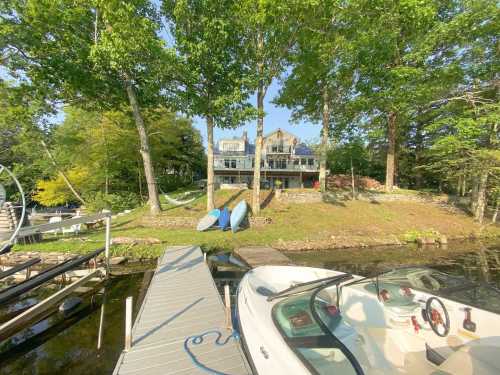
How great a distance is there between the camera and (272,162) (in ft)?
94.5

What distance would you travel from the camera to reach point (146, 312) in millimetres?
4266

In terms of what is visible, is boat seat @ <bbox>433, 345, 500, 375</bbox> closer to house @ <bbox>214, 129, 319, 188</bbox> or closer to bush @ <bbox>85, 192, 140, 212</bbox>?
bush @ <bbox>85, 192, 140, 212</bbox>

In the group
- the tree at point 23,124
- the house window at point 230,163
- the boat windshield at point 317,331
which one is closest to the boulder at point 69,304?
the boat windshield at point 317,331

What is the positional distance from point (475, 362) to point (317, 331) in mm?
1477

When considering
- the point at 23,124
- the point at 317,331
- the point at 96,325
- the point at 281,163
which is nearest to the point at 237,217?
the point at 96,325

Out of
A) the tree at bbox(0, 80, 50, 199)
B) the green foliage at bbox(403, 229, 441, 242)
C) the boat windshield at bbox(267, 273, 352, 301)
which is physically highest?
the tree at bbox(0, 80, 50, 199)

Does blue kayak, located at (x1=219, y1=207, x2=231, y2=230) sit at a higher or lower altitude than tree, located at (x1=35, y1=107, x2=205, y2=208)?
lower

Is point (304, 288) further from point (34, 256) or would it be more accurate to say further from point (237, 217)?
point (34, 256)

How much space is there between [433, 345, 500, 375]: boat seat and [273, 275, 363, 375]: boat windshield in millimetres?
828

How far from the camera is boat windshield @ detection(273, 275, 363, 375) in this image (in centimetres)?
176

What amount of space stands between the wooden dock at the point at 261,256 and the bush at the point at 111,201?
13835mm

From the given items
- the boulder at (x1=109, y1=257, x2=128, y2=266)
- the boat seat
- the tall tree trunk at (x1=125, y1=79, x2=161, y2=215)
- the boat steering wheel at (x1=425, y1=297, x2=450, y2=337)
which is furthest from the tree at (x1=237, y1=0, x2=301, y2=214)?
the boat seat

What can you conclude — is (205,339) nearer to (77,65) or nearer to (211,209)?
(211,209)

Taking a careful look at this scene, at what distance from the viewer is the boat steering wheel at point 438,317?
249 centimetres
